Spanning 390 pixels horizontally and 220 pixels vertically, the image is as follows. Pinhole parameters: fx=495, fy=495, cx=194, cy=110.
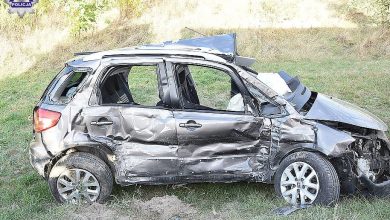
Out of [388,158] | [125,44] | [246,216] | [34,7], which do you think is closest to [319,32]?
[125,44]

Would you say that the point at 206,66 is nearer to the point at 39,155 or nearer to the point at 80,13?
the point at 39,155

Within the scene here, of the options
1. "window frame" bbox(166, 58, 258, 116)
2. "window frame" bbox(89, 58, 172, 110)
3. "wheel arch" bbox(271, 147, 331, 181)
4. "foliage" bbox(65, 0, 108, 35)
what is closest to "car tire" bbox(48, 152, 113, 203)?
"window frame" bbox(89, 58, 172, 110)

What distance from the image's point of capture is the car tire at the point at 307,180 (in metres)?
4.95

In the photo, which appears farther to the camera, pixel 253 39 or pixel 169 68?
pixel 253 39

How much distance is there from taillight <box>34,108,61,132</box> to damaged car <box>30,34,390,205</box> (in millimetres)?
11

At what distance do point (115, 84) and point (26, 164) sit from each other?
199 centimetres

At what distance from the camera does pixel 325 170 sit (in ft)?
16.3

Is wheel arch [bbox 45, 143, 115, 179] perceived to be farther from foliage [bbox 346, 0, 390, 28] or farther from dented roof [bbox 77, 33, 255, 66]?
foliage [bbox 346, 0, 390, 28]

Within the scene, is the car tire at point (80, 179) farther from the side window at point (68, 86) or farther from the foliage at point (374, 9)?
the foliage at point (374, 9)

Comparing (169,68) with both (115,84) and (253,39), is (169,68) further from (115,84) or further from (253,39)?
(253,39)

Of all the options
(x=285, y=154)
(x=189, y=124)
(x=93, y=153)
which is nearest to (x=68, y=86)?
(x=93, y=153)

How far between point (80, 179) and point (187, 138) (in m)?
1.23

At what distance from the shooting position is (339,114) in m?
5.29

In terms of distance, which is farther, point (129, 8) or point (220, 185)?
point (129, 8)
